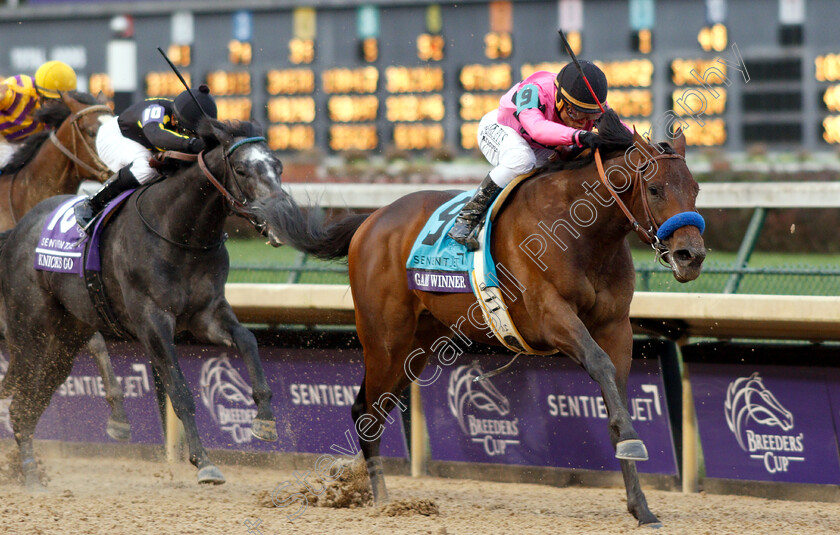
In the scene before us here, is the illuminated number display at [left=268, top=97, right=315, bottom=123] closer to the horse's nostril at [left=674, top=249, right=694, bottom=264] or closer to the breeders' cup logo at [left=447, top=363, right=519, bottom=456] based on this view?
the breeders' cup logo at [left=447, top=363, right=519, bottom=456]

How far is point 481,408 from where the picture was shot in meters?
5.79

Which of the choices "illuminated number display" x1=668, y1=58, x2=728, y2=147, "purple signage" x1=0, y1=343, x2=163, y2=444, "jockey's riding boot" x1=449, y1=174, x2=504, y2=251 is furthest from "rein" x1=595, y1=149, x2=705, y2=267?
"illuminated number display" x1=668, y1=58, x2=728, y2=147

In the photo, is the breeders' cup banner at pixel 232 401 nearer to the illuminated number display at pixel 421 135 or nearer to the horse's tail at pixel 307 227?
the horse's tail at pixel 307 227

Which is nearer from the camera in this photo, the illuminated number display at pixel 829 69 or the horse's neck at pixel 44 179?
the horse's neck at pixel 44 179

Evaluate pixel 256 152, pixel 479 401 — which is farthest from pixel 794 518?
pixel 256 152

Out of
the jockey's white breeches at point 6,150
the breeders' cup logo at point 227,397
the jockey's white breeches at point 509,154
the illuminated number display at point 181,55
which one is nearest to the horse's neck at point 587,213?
the jockey's white breeches at point 509,154

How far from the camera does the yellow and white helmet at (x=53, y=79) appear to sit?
21.3 ft

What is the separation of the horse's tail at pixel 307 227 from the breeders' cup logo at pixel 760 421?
2.00 meters

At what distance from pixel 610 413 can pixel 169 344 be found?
6.55 feet

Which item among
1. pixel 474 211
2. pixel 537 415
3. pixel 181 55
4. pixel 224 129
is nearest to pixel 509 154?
pixel 474 211

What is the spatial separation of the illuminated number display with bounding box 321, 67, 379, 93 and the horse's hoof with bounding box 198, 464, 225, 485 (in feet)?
32.1

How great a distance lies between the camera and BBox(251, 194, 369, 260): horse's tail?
4555 mm

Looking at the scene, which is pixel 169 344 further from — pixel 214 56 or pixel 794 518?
pixel 214 56

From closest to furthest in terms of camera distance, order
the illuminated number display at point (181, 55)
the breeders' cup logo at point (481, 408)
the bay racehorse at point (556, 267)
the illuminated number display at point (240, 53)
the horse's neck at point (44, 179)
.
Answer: the bay racehorse at point (556, 267)
the breeders' cup logo at point (481, 408)
the horse's neck at point (44, 179)
the illuminated number display at point (240, 53)
the illuminated number display at point (181, 55)
